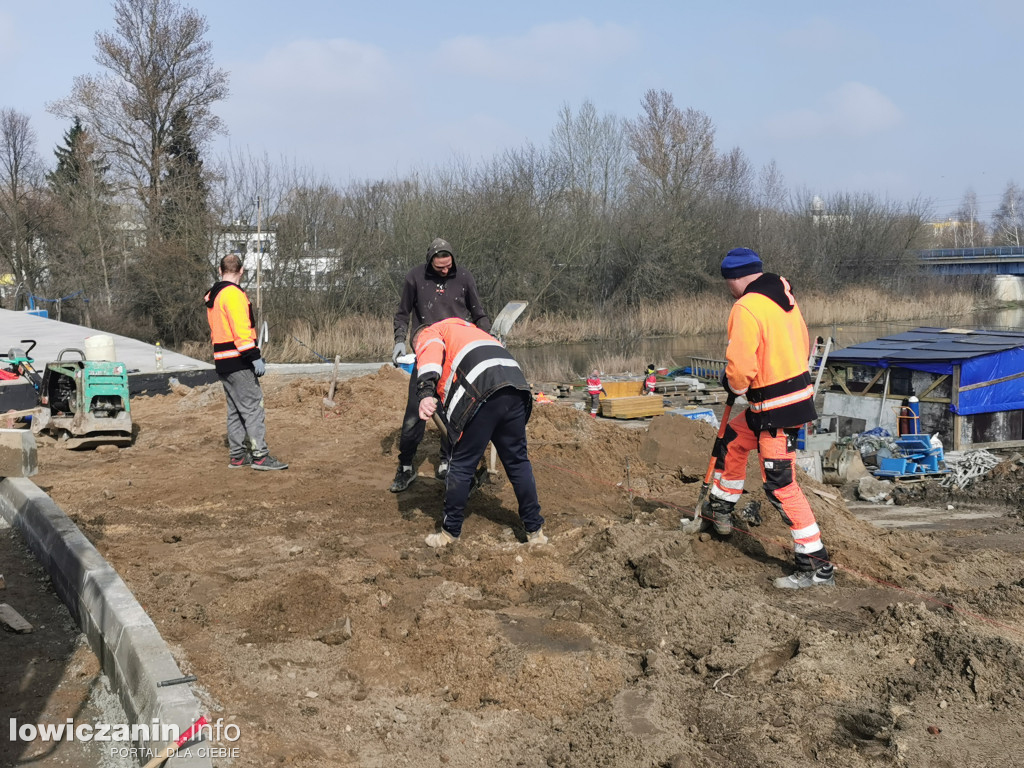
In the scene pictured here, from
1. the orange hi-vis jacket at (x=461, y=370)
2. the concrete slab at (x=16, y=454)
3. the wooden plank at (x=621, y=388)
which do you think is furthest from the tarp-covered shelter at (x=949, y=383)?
the concrete slab at (x=16, y=454)

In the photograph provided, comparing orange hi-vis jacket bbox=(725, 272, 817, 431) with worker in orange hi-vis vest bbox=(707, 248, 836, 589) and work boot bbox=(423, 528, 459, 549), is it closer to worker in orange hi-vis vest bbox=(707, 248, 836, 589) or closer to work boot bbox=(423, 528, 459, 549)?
worker in orange hi-vis vest bbox=(707, 248, 836, 589)

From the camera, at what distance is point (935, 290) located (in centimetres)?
5091

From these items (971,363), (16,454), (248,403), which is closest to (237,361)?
(248,403)

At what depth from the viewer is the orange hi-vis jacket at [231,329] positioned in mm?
7957

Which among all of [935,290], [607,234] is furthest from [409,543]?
[935,290]

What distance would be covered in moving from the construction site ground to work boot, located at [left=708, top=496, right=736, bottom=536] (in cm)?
13

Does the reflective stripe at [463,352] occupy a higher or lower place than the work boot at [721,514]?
higher

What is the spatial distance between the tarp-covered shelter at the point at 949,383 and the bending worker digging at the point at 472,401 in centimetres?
1096

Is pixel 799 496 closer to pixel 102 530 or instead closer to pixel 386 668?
pixel 386 668

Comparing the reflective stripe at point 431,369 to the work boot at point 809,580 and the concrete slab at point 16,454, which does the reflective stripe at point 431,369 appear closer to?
the work boot at point 809,580

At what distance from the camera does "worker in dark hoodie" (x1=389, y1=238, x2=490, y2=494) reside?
7.21m

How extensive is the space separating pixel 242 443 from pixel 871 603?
18.6 feet

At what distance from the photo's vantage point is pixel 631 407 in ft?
58.4

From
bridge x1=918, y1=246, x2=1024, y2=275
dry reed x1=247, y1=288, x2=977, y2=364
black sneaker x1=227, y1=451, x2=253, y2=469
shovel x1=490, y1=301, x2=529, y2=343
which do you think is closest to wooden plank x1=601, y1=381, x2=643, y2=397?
dry reed x1=247, y1=288, x2=977, y2=364
